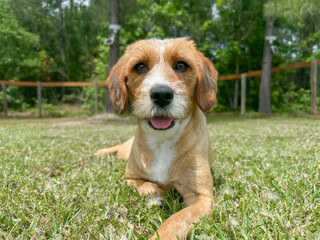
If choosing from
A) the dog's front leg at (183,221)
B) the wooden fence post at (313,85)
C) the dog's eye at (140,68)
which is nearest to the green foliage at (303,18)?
the wooden fence post at (313,85)

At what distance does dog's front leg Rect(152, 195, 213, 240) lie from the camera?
166 cm

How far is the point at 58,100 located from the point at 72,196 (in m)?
18.6

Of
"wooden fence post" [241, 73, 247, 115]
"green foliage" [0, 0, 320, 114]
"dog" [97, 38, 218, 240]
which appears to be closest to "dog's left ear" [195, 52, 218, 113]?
"dog" [97, 38, 218, 240]

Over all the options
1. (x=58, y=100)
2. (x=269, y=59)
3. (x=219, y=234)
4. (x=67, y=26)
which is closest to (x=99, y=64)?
(x=58, y=100)

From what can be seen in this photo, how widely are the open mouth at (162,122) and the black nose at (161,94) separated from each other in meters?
0.26

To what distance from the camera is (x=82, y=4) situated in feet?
74.9

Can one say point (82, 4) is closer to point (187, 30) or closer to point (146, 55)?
point (187, 30)

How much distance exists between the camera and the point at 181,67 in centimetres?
269

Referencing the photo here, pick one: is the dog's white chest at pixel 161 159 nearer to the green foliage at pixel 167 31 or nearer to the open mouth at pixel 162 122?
the open mouth at pixel 162 122

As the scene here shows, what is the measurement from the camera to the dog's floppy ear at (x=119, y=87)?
9.22 feet

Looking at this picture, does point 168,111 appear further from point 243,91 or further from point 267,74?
point 267,74

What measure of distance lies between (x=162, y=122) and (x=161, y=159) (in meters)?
0.41

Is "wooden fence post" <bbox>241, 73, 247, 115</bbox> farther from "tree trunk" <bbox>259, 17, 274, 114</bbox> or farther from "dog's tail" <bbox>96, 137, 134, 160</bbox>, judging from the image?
"dog's tail" <bbox>96, 137, 134, 160</bbox>

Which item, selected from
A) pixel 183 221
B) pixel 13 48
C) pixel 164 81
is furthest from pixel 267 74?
pixel 13 48
